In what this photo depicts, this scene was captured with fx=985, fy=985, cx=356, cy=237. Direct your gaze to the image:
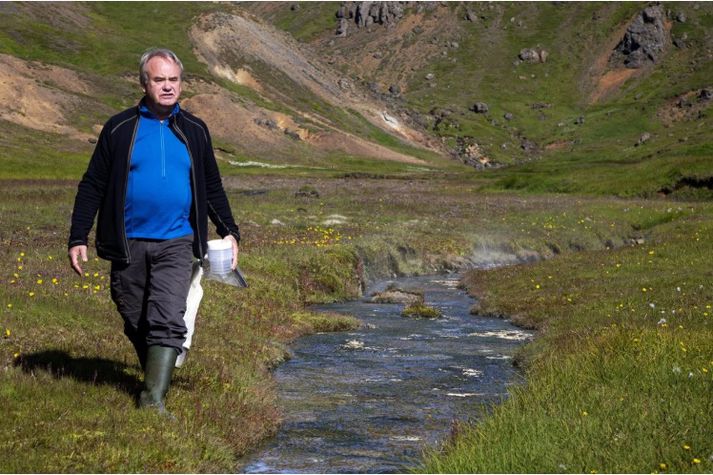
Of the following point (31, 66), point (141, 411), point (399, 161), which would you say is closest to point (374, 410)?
point (141, 411)

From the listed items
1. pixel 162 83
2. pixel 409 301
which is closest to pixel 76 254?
pixel 162 83

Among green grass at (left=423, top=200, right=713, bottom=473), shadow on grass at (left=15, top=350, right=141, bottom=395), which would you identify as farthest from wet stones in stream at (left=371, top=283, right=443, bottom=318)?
shadow on grass at (left=15, top=350, right=141, bottom=395)

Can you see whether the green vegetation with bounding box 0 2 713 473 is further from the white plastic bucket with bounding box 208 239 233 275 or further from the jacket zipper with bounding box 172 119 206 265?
the jacket zipper with bounding box 172 119 206 265

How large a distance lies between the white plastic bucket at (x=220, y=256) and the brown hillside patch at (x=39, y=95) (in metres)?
123

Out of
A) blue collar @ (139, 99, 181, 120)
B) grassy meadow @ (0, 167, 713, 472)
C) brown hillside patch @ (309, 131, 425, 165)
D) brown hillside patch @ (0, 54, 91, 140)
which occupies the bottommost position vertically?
grassy meadow @ (0, 167, 713, 472)

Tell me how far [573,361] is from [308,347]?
725 cm

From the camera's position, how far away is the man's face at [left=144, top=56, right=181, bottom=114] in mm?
10977

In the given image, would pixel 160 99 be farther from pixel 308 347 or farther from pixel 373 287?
pixel 373 287

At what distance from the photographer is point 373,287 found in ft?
113

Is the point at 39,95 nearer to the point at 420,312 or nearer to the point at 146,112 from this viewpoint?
the point at 420,312

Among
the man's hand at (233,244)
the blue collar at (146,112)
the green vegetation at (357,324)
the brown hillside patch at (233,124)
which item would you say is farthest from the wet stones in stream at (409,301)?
the brown hillside patch at (233,124)

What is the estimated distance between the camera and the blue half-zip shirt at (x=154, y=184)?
436 inches

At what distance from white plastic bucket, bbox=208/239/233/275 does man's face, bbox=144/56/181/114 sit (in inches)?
65.6

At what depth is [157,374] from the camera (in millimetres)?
11242
